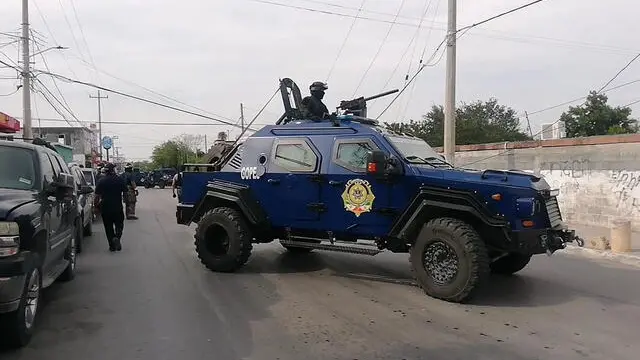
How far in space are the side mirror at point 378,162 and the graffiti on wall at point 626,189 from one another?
8.84 metres

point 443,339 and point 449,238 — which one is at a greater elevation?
point 449,238

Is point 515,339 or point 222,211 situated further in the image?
point 222,211

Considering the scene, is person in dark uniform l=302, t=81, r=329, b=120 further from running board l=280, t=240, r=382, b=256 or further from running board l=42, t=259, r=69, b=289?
running board l=42, t=259, r=69, b=289

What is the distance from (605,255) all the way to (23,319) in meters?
10.1

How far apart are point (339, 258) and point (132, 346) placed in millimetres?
5525

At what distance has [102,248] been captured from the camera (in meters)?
12.1

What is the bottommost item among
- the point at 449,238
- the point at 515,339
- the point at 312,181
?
the point at 515,339

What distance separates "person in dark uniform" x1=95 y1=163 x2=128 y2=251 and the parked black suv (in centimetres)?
380

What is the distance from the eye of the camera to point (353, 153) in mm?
8430

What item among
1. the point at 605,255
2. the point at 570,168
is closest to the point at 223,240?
the point at 605,255

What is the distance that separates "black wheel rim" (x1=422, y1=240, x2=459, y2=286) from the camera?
731 centimetres

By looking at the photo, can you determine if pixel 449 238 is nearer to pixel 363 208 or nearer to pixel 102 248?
pixel 363 208

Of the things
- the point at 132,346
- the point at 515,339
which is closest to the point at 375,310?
the point at 515,339

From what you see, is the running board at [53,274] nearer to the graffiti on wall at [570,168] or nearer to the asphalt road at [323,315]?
the asphalt road at [323,315]
